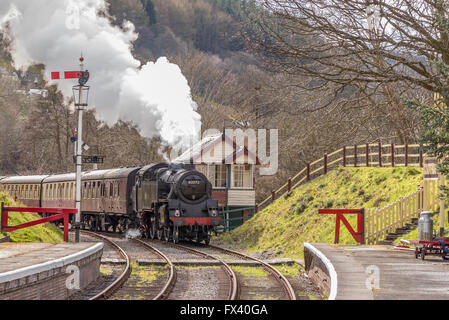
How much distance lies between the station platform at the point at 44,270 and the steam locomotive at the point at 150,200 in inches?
358

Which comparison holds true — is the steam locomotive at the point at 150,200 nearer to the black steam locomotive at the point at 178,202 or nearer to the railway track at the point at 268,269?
the black steam locomotive at the point at 178,202

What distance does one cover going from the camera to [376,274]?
466 inches

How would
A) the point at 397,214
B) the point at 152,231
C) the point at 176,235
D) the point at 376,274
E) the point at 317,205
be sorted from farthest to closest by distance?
the point at 152,231 < the point at 317,205 < the point at 176,235 < the point at 397,214 < the point at 376,274

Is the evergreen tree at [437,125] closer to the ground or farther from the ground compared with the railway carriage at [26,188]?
farther from the ground

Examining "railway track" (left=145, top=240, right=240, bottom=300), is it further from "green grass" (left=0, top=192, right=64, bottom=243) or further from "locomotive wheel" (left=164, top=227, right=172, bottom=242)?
"green grass" (left=0, top=192, right=64, bottom=243)

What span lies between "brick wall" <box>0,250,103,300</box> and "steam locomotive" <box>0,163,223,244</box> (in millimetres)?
10945

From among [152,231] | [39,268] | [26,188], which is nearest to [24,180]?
[26,188]

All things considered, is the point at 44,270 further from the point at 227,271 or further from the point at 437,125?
the point at 437,125

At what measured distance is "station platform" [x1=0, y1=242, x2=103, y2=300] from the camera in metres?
9.36

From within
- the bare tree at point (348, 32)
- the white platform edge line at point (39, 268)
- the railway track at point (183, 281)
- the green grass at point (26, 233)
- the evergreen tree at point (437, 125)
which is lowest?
the railway track at point (183, 281)

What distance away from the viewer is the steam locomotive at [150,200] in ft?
79.3

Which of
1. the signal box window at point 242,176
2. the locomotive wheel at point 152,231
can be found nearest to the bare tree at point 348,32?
the locomotive wheel at point 152,231

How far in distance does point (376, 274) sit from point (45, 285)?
222 inches
